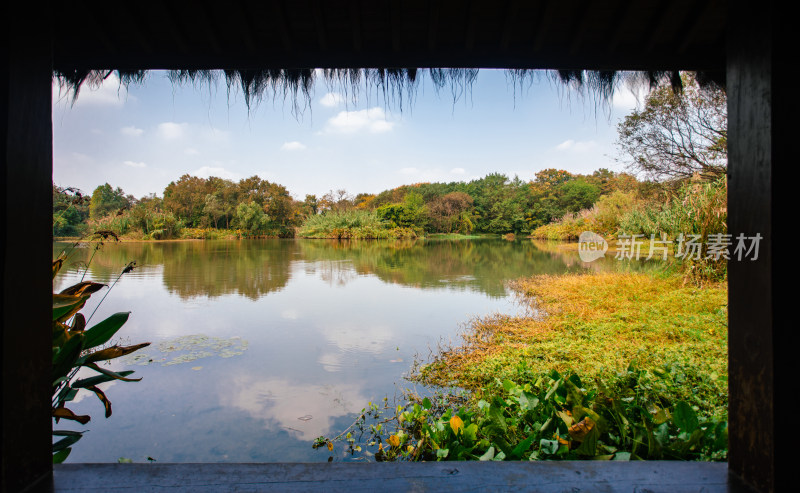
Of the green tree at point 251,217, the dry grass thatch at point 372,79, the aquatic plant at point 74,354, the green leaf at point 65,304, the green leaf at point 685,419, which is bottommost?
the green leaf at point 685,419

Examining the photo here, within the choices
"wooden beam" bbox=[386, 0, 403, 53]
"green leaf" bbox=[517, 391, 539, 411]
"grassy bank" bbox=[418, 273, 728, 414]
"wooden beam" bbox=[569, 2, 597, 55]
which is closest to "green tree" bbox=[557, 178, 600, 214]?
"grassy bank" bbox=[418, 273, 728, 414]

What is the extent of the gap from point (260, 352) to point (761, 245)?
385 centimetres

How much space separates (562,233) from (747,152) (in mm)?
19918

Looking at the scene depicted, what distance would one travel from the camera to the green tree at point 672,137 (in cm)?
852

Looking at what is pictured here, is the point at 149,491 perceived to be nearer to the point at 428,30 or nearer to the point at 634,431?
the point at 428,30

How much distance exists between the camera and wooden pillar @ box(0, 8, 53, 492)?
78 centimetres

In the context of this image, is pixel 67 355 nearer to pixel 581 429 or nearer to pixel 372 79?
pixel 372 79

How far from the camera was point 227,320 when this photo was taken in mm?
5023

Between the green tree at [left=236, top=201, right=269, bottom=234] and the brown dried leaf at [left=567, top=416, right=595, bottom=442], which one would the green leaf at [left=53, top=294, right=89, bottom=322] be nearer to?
the brown dried leaf at [left=567, top=416, right=595, bottom=442]

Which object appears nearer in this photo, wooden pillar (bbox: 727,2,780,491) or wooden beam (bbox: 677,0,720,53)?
wooden pillar (bbox: 727,2,780,491)

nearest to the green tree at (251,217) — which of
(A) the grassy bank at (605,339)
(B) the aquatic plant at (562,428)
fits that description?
(A) the grassy bank at (605,339)

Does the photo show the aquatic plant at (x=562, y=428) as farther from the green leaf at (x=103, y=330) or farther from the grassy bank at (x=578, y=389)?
the green leaf at (x=103, y=330)

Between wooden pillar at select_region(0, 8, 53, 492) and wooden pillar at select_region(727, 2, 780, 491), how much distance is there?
4.76ft

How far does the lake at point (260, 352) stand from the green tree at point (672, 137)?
3.78m
